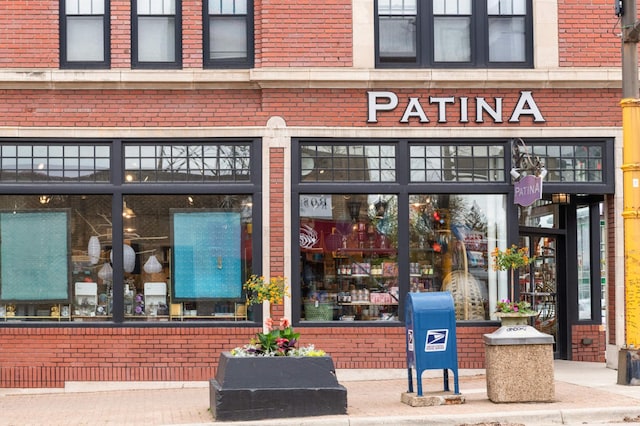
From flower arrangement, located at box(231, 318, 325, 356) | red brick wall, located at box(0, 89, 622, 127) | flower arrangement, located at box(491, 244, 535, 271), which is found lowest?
flower arrangement, located at box(231, 318, 325, 356)

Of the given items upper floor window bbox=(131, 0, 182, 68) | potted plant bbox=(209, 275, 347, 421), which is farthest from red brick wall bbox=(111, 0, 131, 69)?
potted plant bbox=(209, 275, 347, 421)

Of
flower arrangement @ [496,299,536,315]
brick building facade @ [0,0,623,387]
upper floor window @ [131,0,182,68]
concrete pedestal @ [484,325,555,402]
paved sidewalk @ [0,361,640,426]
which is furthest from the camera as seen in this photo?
upper floor window @ [131,0,182,68]

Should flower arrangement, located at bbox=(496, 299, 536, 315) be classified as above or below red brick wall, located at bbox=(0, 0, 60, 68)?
below

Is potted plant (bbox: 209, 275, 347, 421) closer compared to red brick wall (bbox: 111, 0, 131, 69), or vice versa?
potted plant (bbox: 209, 275, 347, 421)

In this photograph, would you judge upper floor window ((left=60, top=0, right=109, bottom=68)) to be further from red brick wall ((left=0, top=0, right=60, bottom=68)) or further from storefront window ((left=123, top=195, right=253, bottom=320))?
storefront window ((left=123, top=195, right=253, bottom=320))

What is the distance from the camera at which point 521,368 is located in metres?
12.1

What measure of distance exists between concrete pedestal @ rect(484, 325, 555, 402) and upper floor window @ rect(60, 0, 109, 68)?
7701 mm

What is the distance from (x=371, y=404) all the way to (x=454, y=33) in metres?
6.47

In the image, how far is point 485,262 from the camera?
16016mm

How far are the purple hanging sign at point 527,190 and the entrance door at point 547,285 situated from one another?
7.48 feet

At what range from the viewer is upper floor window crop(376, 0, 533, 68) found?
1584 cm

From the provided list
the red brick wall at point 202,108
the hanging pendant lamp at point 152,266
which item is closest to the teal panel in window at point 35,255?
the hanging pendant lamp at point 152,266

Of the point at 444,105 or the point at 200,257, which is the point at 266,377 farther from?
the point at 444,105

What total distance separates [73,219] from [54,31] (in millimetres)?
2938
